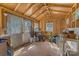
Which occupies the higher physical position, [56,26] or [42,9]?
[42,9]

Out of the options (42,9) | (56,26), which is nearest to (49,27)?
(56,26)

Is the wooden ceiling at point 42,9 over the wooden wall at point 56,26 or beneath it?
over

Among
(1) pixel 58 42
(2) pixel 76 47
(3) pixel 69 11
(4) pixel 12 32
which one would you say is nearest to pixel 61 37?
(1) pixel 58 42

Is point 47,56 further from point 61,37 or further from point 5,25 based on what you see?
point 5,25

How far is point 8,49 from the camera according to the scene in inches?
70.2

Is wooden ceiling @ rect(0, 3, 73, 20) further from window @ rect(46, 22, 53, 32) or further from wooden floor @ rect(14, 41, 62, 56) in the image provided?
wooden floor @ rect(14, 41, 62, 56)

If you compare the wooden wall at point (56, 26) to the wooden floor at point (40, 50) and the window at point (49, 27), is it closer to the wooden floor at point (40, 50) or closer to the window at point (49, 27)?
the window at point (49, 27)

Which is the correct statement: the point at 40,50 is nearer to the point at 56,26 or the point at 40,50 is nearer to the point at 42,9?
the point at 56,26

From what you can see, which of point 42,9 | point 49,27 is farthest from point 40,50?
point 42,9

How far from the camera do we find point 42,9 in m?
1.82

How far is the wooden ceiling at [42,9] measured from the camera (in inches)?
69.8

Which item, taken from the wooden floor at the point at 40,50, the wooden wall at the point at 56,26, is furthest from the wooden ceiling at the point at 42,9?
the wooden floor at the point at 40,50

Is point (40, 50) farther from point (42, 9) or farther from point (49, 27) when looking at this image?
point (42, 9)

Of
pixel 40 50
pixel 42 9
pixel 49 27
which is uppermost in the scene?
pixel 42 9
